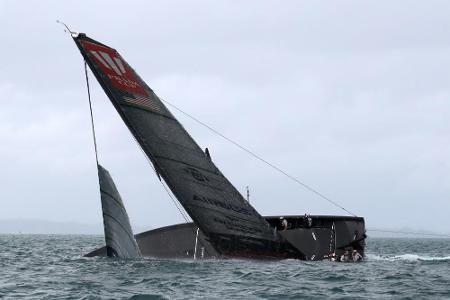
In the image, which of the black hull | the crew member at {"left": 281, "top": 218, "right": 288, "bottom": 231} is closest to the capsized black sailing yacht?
the black hull

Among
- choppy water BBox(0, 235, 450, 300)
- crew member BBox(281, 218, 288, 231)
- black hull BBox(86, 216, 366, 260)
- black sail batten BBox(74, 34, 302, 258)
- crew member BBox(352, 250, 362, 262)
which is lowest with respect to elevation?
choppy water BBox(0, 235, 450, 300)

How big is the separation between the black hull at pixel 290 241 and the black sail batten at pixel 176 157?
1810 millimetres

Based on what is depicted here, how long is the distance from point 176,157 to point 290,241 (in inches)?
275

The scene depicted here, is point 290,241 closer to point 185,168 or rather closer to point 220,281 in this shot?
point 185,168

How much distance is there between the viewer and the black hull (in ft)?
81.4

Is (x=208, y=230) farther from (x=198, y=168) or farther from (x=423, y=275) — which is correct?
(x=423, y=275)

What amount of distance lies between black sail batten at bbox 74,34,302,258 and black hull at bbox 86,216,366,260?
1.81 m

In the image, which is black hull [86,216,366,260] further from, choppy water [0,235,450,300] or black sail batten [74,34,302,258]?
black sail batten [74,34,302,258]

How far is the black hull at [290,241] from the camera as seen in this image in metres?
24.8

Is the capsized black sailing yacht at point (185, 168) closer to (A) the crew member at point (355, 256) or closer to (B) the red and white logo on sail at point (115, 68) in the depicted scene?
(B) the red and white logo on sail at point (115, 68)

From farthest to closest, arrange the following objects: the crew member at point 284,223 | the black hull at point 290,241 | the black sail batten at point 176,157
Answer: the crew member at point 284,223
the black hull at point 290,241
the black sail batten at point 176,157

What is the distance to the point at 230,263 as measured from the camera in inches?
911

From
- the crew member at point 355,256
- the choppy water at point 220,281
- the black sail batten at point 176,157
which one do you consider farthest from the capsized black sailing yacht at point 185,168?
the crew member at point 355,256

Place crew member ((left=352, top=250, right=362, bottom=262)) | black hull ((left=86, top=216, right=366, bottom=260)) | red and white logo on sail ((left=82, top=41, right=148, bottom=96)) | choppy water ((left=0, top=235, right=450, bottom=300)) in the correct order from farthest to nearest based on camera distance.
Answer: crew member ((left=352, top=250, right=362, bottom=262))
black hull ((left=86, top=216, right=366, bottom=260))
red and white logo on sail ((left=82, top=41, right=148, bottom=96))
choppy water ((left=0, top=235, right=450, bottom=300))
